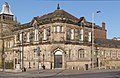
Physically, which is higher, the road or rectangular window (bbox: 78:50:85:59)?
rectangular window (bbox: 78:50:85:59)

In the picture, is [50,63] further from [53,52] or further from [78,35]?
[78,35]

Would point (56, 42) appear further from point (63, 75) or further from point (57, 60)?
point (63, 75)

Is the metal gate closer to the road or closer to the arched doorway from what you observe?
the arched doorway

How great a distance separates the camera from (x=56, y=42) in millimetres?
48344

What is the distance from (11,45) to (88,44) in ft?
74.8

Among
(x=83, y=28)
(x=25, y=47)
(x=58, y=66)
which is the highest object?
(x=83, y=28)

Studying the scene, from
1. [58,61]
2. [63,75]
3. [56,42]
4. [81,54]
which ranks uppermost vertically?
[56,42]

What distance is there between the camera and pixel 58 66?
48.9m

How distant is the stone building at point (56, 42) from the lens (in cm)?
4866

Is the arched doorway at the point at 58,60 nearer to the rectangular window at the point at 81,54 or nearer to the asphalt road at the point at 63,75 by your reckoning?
the rectangular window at the point at 81,54

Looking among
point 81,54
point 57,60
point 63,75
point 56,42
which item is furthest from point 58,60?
point 63,75

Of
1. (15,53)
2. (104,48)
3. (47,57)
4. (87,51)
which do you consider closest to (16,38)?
(15,53)

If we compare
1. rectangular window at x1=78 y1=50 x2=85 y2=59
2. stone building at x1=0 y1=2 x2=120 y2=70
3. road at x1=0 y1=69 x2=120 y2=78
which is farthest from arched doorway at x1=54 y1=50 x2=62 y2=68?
road at x1=0 y1=69 x2=120 y2=78

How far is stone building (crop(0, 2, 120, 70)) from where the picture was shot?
4866 cm
